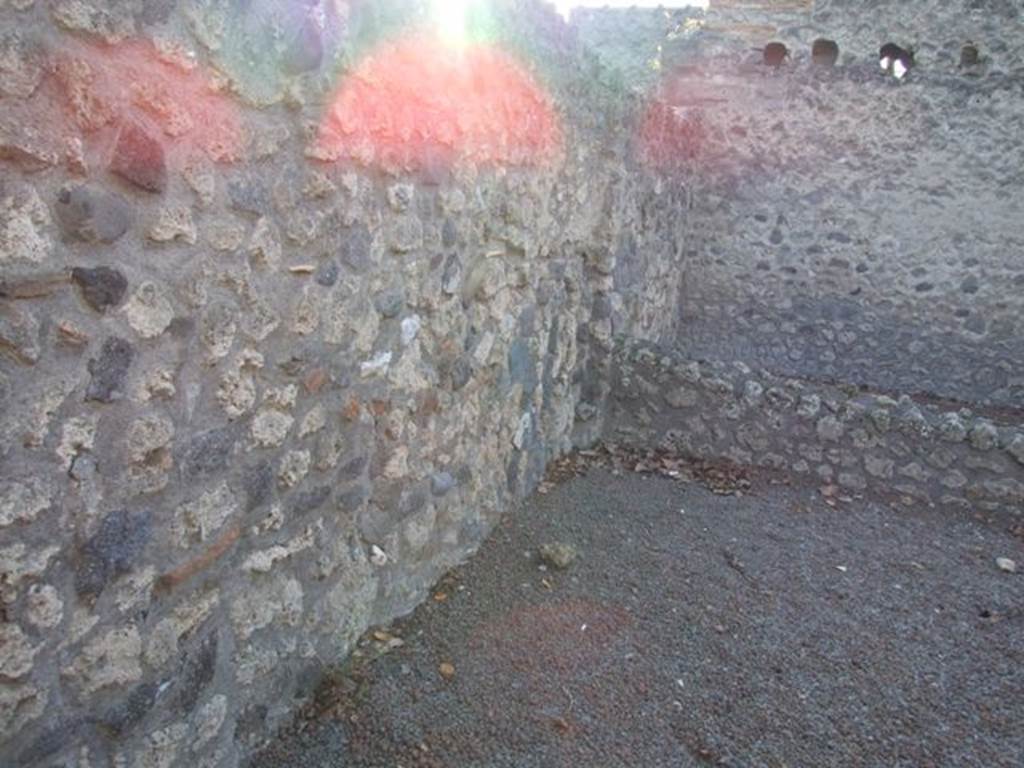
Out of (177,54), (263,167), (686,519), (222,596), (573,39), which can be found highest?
(573,39)

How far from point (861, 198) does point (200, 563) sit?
6820 mm

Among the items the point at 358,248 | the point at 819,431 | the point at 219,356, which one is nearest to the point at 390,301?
the point at 358,248

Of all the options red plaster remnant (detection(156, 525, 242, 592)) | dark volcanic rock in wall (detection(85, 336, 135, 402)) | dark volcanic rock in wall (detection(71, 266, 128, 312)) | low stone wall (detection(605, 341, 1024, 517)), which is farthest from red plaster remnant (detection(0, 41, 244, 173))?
low stone wall (detection(605, 341, 1024, 517))

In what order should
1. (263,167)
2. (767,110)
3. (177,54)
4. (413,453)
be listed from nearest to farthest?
(177,54), (263,167), (413,453), (767,110)

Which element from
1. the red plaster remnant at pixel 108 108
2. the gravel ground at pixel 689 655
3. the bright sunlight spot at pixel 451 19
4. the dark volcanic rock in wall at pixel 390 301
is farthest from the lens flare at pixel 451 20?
the gravel ground at pixel 689 655

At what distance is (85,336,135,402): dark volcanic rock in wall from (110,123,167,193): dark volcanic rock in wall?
12.3 inches

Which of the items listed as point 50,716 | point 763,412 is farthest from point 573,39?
point 50,716

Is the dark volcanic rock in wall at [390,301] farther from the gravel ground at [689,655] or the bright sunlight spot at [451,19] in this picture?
the gravel ground at [689,655]

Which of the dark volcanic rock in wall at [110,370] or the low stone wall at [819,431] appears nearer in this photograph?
the dark volcanic rock in wall at [110,370]

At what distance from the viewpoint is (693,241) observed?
7.54 metres

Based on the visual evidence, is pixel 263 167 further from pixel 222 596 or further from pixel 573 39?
pixel 573 39

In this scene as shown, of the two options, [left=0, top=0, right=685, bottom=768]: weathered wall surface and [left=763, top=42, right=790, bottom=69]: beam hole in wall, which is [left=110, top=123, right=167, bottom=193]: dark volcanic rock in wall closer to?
[left=0, top=0, right=685, bottom=768]: weathered wall surface

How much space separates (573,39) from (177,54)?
2.72 metres

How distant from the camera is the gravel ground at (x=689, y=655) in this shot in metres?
2.32
